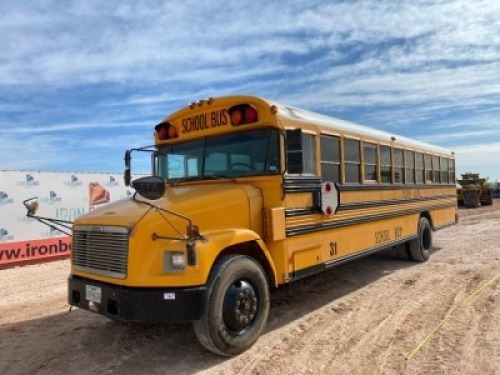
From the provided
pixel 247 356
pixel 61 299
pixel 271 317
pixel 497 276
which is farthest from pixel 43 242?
pixel 497 276

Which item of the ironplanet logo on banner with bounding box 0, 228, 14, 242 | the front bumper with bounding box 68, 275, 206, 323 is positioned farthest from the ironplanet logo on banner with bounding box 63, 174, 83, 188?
the front bumper with bounding box 68, 275, 206, 323

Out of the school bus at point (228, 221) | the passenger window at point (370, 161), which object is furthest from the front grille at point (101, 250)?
the passenger window at point (370, 161)

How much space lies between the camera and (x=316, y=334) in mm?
4633

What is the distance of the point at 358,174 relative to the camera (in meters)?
6.32

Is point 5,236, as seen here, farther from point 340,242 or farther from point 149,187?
point 149,187

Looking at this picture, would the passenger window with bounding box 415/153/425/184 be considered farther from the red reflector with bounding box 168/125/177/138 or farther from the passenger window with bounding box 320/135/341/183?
the red reflector with bounding box 168/125/177/138

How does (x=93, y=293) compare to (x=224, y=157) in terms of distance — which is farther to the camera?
(x=224, y=157)

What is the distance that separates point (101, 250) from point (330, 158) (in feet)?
10.1

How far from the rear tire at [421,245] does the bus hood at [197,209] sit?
5.18m

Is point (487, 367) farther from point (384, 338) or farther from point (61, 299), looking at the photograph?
point (61, 299)

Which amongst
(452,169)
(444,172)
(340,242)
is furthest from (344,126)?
(452,169)

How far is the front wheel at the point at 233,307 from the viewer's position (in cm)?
384

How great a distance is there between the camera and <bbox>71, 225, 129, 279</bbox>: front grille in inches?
151

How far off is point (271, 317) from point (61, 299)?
139 inches
